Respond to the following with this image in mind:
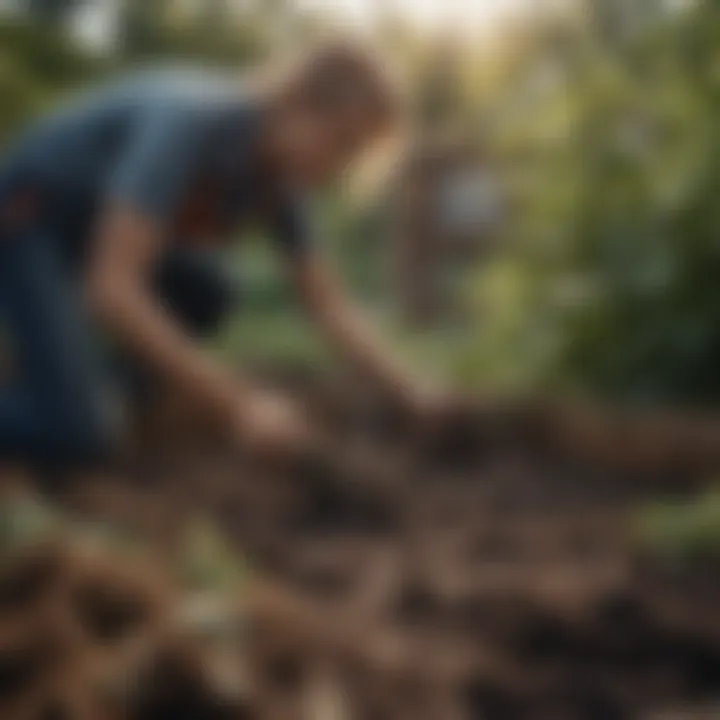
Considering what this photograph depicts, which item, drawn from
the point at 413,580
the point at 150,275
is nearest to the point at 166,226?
the point at 150,275

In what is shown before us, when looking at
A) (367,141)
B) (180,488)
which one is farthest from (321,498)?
(367,141)

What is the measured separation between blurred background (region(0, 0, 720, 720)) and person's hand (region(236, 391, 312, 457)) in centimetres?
1

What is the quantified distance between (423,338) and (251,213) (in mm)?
141

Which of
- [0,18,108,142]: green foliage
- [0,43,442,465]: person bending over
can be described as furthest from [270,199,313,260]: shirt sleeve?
[0,18,108,142]: green foliage

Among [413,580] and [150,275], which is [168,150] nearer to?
[150,275]

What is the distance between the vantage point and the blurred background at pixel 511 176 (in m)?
0.60

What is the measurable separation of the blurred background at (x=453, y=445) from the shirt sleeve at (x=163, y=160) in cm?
3

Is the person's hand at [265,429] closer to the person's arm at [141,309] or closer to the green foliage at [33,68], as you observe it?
the person's arm at [141,309]

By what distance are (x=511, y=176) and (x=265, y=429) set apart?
0.24 metres

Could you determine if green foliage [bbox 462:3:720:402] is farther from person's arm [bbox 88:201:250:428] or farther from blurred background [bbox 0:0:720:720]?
person's arm [bbox 88:201:250:428]

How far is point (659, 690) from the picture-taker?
17.2 inches

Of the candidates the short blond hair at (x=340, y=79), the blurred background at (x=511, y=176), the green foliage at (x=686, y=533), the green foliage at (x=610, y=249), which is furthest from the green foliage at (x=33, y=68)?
the green foliage at (x=686, y=533)

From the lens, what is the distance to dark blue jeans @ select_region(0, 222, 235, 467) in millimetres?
617

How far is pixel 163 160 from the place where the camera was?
0.60m
